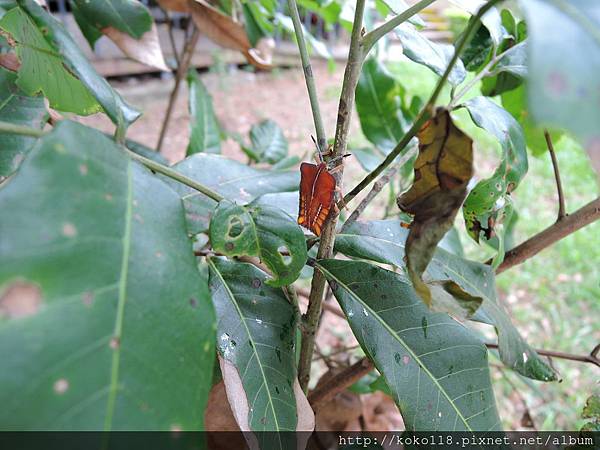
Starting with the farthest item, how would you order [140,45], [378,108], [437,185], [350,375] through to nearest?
[378,108], [140,45], [350,375], [437,185]

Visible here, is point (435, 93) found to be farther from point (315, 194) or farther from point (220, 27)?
point (220, 27)

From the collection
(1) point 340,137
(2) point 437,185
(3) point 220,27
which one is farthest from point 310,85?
(3) point 220,27

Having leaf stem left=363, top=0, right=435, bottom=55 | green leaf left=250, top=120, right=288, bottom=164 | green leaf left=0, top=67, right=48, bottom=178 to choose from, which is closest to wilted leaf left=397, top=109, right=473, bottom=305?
leaf stem left=363, top=0, right=435, bottom=55

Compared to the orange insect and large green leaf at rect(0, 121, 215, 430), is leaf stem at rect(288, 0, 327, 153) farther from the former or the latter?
large green leaf at rect(0, 121, 215, 430)

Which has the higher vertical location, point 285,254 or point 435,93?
point 435,93

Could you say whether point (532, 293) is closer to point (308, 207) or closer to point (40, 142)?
point (308, 207)

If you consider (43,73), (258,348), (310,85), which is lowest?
(258,348)

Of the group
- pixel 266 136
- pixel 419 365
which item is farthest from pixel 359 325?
pixel 266 136

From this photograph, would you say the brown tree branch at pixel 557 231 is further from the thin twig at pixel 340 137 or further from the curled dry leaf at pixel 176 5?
the curled dry leaf at pixel 176 5

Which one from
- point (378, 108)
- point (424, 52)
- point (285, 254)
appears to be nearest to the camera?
point (285, 254)
